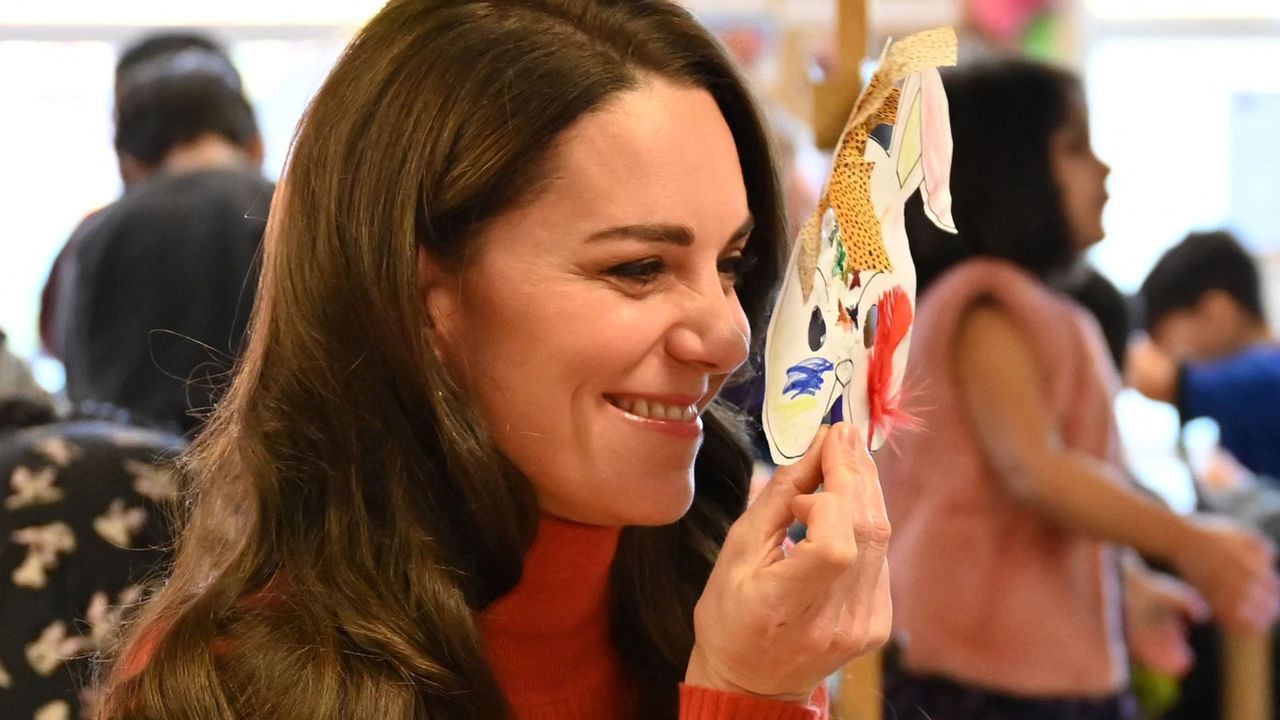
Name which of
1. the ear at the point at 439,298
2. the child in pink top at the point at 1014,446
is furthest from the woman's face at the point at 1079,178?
the ear at the point at 439,298

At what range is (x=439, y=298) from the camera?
1047 millimetres

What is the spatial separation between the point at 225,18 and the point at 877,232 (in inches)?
142

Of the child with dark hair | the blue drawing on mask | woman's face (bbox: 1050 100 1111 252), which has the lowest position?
the child with dark hair

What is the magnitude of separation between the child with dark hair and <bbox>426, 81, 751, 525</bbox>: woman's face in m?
2.30

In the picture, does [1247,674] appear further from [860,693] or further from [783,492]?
[783,492]

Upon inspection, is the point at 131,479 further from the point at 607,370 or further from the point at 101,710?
the point at 607,370

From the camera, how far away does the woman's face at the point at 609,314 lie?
100 centimetres

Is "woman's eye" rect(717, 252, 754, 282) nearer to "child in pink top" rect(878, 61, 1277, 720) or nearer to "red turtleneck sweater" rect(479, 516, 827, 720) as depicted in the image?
"red turtleneck sweater" rect(479, 516, 827, 720)

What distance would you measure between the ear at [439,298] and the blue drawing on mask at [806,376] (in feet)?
0.79

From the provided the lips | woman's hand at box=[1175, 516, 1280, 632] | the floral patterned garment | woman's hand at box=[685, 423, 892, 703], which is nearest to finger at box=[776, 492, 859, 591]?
woman's hand at box=[685, 423, 892, 703]

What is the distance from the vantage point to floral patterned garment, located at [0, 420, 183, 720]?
1314mm

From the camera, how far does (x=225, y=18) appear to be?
4207mm

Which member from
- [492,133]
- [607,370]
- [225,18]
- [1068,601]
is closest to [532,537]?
[607,370]

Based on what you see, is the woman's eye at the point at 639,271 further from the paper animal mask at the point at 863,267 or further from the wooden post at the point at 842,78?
the wooden post at the point at 842,78
